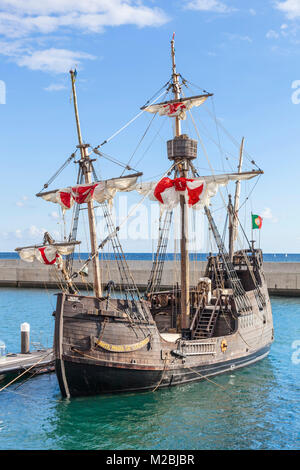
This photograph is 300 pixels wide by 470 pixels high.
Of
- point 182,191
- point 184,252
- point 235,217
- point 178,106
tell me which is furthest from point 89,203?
point 235,217

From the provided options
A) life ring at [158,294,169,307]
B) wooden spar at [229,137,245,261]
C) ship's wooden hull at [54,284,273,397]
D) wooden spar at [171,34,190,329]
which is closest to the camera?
ship's wooden hull at [54,284,273,397]

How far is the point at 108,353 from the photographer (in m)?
18.3

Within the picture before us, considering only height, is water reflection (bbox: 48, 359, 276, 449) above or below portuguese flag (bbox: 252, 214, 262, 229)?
below

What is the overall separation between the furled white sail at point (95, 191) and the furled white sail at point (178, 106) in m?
5.32

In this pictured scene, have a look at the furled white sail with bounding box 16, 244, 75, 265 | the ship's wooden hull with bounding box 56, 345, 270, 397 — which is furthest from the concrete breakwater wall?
the ship's wooden hull with bounding box 56, 345, 270, 397

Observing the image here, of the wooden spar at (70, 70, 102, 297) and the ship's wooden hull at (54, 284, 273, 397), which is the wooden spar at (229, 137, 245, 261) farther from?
the ship's wooden hull at (54, 284, 273, 397)

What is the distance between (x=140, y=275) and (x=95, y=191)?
38.1 meters

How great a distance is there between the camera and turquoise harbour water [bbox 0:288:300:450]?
15.4 meters

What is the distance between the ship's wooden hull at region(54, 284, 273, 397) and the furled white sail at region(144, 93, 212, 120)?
11848 millimetres

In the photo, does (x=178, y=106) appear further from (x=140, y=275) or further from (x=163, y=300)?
(x=140, y=275)

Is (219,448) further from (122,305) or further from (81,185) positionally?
(81,185)

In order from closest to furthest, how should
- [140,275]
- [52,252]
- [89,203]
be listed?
[52,252] → [89,203] → [140,275]
